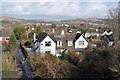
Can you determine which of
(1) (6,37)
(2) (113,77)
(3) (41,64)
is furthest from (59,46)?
(2) (113,77)

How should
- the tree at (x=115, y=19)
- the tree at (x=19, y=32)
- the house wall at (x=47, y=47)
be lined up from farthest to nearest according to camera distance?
the tree at (x=19, y=32) < the house wall at (x=47, y=47) < the tree at (x=115, y=19)

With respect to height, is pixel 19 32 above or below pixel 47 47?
above

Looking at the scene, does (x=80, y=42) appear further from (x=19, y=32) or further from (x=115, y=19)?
(x=19, y=32)

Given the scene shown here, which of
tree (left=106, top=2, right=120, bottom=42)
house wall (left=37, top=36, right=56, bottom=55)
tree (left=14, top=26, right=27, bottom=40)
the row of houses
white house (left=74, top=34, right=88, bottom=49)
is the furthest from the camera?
tree (left=14, top=26, right=27, bottom=40)

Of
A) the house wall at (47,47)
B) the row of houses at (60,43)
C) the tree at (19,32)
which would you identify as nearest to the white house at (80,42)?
the row of houses at (60,43)

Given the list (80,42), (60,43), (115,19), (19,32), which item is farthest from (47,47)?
(19,32)

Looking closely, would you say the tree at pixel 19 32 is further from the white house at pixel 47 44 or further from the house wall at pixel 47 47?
the house wall at pixel 47 47

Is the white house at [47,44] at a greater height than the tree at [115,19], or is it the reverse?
the tree at [115,19]

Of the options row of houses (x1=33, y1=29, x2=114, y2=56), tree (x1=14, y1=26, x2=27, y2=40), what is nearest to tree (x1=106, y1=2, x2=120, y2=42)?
row of houses (x1=33, y1=29, x2=114, y2=56)

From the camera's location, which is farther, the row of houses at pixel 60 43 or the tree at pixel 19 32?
the tree at pixel 19 32

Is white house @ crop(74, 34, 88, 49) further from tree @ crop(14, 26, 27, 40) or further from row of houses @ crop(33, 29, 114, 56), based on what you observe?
tree @ crop(14, 26, 27, 40)

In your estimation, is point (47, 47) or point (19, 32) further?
point (19, 32)

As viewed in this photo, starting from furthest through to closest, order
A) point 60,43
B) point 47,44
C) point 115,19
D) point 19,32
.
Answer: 1. point 19,32
2. point 60,43
3. point 47,44
4. point 115,19
